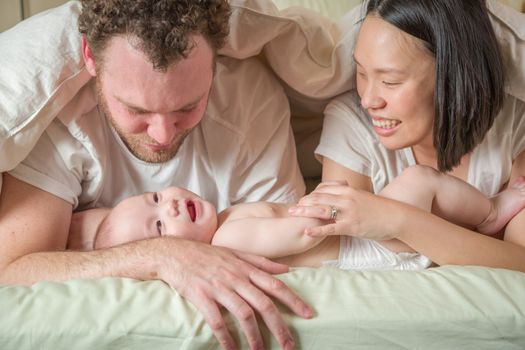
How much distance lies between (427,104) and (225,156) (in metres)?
0.53

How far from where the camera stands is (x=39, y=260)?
1261mm

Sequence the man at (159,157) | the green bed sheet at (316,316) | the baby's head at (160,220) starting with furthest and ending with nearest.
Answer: the baby's head at (160,220), the man at (159,157), the green bed sheet at (316,316)

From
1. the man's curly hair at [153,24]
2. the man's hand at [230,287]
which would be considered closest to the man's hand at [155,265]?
the man's hand at [230,287]

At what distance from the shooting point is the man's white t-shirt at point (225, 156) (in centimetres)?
152

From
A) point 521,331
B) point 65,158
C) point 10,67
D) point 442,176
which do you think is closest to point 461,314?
point 521,331

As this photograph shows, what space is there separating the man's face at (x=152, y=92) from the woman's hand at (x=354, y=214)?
0.31 metres

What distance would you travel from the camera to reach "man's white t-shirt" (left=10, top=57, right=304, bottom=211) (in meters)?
1.52

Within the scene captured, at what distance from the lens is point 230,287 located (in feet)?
3.65

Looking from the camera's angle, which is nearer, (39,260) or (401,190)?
(39,260)

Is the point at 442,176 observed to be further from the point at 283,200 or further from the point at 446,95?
the point at 283,200

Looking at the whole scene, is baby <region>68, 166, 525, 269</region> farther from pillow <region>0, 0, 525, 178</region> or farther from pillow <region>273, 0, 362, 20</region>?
pillow <region>273, 0, 362, 20</region>

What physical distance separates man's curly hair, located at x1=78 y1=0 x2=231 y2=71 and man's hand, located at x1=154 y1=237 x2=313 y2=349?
377 millimetres

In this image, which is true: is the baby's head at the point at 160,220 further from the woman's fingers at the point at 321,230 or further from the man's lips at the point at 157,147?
the woman's fingers at the point at 321,230

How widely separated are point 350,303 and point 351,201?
A: 30cm
